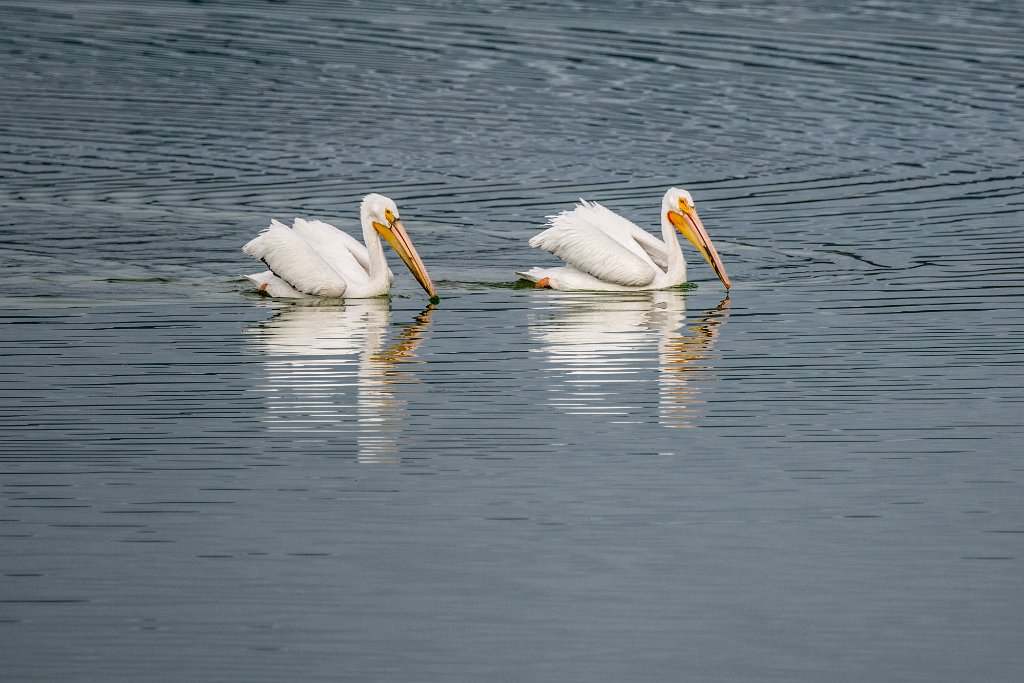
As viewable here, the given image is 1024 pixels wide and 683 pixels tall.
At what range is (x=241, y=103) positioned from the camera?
65.1 feet

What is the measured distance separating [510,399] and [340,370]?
1.15 meters

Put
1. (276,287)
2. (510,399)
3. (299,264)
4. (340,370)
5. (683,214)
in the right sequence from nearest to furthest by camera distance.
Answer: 1. (510,399)
2. (340,370)
3. (299,264)
4. (276,287)
5. (683,214)


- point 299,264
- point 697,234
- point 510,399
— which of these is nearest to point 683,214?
point 697,234

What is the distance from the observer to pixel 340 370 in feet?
30.7

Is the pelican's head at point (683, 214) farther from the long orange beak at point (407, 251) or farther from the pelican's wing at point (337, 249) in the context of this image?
the pelican's wing at point (337, 249)

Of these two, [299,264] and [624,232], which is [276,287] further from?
[624,232]

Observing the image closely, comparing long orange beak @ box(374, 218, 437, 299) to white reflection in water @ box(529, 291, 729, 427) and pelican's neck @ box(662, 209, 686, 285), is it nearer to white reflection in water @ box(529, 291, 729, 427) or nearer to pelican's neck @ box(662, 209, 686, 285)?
white reflection in water @ box(529, 291, 729, 427)

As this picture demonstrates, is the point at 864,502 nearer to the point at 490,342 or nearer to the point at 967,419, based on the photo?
the point at 967,419

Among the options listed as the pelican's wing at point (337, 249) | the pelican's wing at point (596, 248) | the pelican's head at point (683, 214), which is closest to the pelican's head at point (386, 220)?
the pelican's wing at point (337, 249)

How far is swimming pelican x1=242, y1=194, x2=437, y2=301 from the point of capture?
11.5m

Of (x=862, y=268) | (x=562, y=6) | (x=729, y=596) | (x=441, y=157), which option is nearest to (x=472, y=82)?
(x=441, y=157)

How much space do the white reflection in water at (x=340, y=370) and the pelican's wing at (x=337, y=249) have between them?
0.69ft

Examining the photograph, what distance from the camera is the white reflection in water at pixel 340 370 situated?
803 cm

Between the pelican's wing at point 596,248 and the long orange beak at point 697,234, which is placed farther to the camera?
the long orange beak at point 697,234
